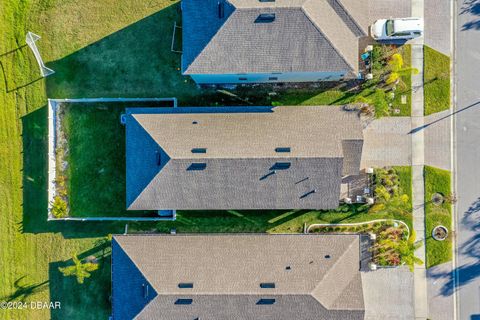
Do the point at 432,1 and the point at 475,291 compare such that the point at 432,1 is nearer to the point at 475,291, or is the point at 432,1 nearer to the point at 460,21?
the point at 460,21

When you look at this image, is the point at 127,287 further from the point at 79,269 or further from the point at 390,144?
the point at 390,144

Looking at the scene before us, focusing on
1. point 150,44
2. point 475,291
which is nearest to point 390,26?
point 150,44

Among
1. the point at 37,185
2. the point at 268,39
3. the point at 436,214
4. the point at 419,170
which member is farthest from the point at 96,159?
the point at 436,214

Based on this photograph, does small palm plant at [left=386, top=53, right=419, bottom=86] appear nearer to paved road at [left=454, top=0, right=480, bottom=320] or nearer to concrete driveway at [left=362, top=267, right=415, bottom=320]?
paved road at [left=454, top=0, right=480, bottom=320]

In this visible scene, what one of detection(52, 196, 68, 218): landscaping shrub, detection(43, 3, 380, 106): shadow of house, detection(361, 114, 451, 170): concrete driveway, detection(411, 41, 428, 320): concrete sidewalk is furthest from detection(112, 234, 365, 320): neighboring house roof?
detection(43, 3, 380, 106): shadow of house

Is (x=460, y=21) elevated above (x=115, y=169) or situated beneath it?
elevated above

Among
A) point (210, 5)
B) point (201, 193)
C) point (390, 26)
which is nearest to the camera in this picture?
point (210, 5)
